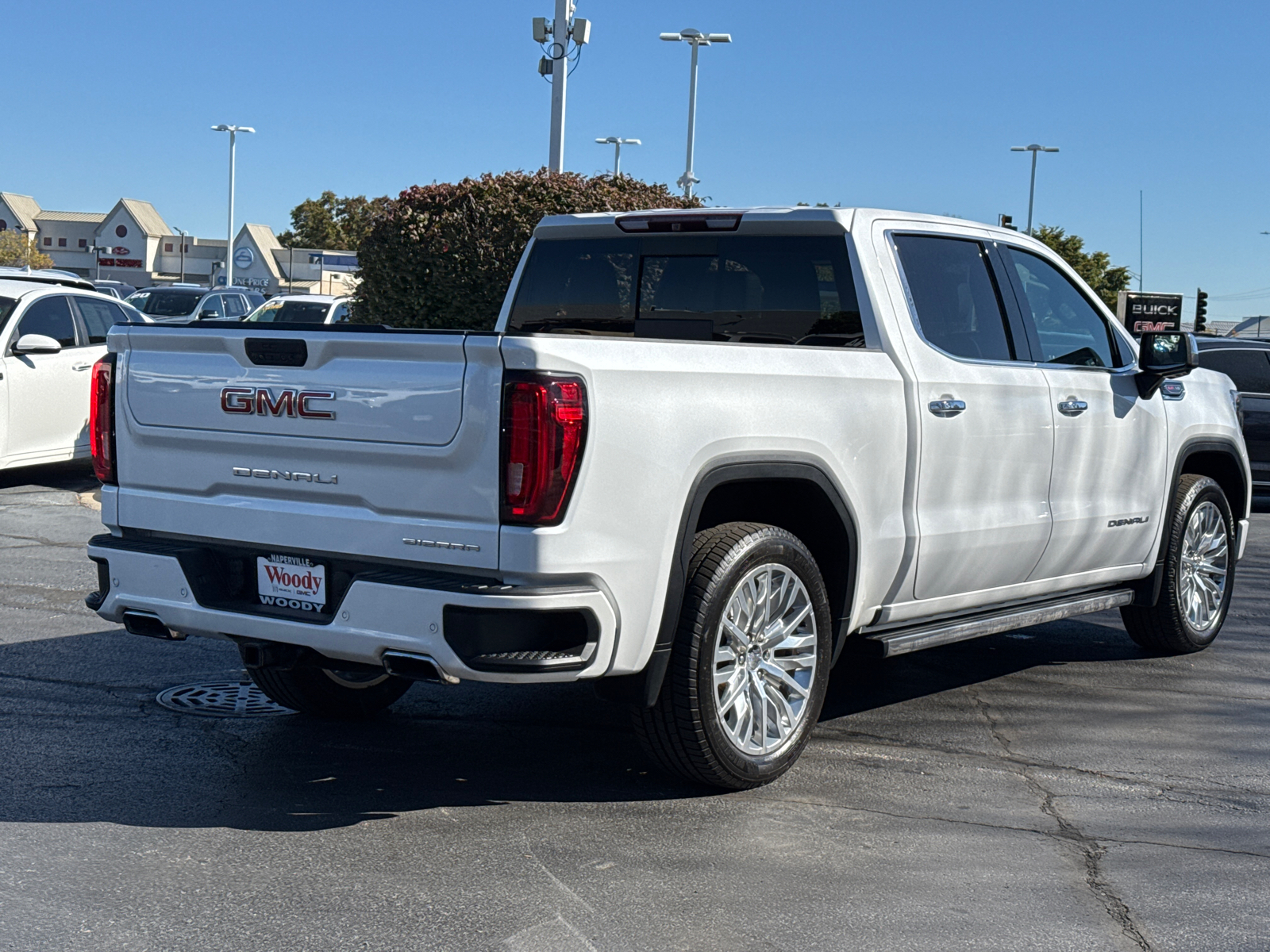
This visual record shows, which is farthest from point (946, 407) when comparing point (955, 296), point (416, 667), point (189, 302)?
point (189, 302)

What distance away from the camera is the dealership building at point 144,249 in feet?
306

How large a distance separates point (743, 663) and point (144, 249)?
102584 millimetres

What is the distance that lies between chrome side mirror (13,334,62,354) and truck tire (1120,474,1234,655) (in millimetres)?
9214

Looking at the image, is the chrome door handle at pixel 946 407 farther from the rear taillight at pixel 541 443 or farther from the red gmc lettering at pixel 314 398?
the red gmc lettering at pixel 314 398

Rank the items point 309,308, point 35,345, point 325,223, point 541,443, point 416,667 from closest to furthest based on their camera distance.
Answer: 1. point 541,443
2. point 416,667
3. point 35,345
4. point 309,308
5. point 325,223

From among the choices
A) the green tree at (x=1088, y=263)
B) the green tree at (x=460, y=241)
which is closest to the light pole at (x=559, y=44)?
the green tree at (x=460, y=241)

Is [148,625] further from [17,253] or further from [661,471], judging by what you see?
[17,253]

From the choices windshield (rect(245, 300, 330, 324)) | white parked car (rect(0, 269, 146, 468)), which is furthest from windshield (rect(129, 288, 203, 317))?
white parked car (rect(0, 269, 146, 468))

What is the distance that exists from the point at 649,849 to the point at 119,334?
2.51m

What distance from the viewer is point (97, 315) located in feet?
45.0

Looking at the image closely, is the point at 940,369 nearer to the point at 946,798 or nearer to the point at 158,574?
the point at 946,798

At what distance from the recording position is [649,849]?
14.7ft

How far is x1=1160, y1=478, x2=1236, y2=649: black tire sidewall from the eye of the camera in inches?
293

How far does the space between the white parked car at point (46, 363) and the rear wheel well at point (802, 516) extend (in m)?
8.74
